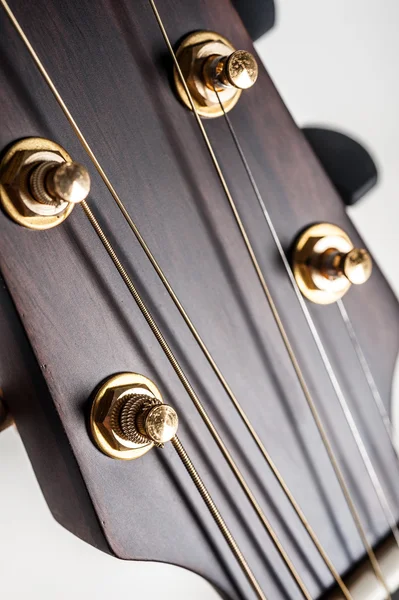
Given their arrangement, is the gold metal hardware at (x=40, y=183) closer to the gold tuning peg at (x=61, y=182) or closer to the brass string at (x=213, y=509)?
the gold tuning peg at (x=61, y=182)

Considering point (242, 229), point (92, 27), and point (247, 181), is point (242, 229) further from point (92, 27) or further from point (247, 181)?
point (92, 27)

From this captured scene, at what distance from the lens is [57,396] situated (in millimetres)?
564

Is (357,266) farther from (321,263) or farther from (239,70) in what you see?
(239,70)

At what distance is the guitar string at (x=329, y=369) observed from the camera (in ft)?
2.27

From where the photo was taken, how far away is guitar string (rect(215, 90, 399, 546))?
27.3 inches

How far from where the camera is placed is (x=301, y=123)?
101 cm

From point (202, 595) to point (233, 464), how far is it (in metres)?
0.38

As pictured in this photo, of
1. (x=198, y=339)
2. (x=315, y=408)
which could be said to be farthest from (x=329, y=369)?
(x=198, y=339)

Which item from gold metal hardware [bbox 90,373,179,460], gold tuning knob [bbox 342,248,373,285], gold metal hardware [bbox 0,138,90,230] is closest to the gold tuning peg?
gold metal hardware [bbox 0,138,90,230]

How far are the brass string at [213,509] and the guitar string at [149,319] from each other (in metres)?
0.03

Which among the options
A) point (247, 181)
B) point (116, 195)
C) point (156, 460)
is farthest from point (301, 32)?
point (156, 460)

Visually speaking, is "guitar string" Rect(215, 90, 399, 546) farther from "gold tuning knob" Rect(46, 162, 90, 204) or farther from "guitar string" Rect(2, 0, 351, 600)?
"gold tuning knob" Rect(46, 162, 90, 204)

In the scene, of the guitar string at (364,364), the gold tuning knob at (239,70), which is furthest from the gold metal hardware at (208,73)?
the guitar string at (364,364)

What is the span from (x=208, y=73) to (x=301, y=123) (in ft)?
1.31
